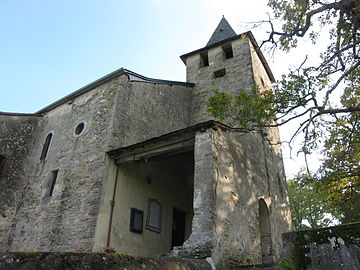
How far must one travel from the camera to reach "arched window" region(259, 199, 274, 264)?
29.9 feet

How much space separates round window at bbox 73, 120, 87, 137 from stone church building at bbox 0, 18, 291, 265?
0.04 metres

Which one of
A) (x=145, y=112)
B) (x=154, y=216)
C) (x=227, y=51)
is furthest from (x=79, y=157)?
(x=227, y=51)

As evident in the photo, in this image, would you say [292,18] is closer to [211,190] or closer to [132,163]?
[211,190]

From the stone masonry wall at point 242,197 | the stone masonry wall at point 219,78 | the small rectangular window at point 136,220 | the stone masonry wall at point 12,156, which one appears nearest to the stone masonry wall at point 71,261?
the stone masonry wall at point 242,197

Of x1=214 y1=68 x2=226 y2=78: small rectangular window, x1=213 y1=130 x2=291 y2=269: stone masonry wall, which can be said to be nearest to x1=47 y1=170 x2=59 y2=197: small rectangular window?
x1=213 y1=130 x2=291 y2=269: stone masonry wall

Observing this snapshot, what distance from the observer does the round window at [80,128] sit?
10.1 meters

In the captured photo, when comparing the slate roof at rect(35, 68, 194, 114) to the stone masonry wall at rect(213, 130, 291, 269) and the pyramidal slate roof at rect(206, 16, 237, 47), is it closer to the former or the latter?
the stone masonry wall at rect(213, 130, 291, 269)

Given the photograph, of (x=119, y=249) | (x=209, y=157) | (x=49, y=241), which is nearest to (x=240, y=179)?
(x=209, y=157)

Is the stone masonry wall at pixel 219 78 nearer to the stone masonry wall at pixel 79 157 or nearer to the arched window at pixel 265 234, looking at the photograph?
the stone masonry wall at pixel 79 157

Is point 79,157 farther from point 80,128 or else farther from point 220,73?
point 220,73

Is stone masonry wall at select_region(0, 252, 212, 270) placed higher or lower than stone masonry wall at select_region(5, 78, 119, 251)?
lower

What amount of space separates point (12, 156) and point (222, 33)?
12.5 meters

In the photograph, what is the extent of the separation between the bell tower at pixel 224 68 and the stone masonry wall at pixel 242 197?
353cm

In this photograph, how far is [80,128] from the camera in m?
10.4
